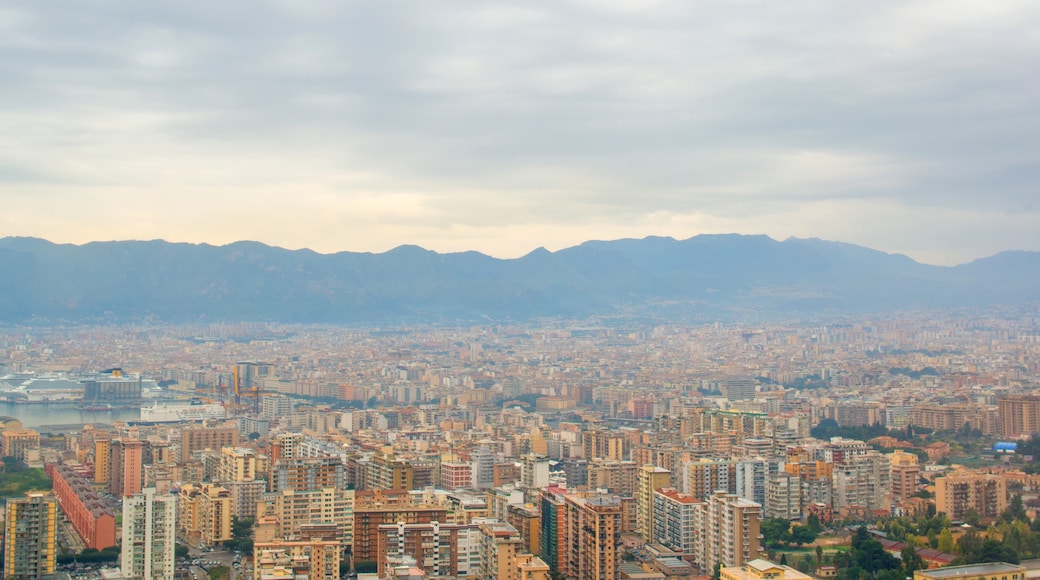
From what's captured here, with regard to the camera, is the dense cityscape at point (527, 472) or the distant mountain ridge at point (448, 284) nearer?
the dense cityscape at point (527, 472)

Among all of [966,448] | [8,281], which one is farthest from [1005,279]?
[8,281]

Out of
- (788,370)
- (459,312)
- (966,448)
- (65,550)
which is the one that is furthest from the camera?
(459,312)

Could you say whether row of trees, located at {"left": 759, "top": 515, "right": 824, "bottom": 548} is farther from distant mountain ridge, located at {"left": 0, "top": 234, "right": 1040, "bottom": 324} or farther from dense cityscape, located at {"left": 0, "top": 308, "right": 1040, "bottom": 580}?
distant mountain ridge, located at {"left": 0, "top": 234, "right": 1040, "bottom": 324}

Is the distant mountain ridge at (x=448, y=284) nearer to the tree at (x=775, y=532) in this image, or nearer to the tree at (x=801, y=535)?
the tree at (x=775, y=532)

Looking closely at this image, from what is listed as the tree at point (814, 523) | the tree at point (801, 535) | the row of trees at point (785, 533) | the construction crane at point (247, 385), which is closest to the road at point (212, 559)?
the row of trees at point (785, 533)

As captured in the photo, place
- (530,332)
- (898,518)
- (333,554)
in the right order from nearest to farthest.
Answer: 1. (333,554)
2. (898,518)
3. (530,332)

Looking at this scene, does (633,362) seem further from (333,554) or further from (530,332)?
(333,554)
